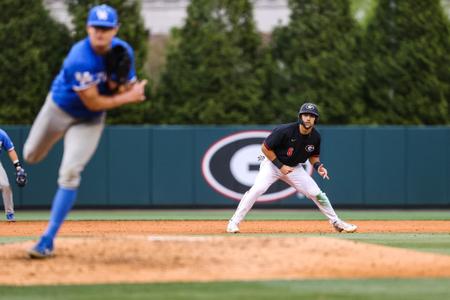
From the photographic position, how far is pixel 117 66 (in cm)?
750

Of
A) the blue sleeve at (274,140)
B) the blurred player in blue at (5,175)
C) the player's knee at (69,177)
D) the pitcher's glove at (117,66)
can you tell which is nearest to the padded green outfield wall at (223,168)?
the blurred player in blue at (5,175)

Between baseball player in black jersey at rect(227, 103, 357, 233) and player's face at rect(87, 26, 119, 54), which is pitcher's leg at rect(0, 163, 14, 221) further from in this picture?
player's face at rect(87, 26, 119, 54)

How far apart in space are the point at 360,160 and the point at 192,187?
12.6 feet

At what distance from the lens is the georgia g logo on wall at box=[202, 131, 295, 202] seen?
70.2ft

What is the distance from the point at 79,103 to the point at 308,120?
16.2ft

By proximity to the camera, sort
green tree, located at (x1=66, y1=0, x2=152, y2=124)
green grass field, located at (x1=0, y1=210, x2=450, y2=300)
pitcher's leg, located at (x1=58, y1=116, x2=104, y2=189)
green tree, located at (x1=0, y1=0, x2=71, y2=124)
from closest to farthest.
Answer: green grass field, located at (x1=0, y1=210, x2=450, y2=300), pitcher's leg, located at (x1=58, y1=116, x2=104, y2=189), green tree, located at (x1=0, y1=0, x2=71, y2=124), green tree, located at (x1=66, y1=0, x2=152, y2=124)

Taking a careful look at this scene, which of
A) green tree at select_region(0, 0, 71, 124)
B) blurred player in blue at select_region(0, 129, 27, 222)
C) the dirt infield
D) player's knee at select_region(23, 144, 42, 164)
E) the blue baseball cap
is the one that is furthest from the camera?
green tree at select_region(0, 0, 71, 124)

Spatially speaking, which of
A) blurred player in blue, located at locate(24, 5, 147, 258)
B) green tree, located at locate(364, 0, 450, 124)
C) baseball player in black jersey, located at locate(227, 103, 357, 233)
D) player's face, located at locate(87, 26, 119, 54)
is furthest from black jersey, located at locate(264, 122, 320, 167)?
green tree, located at locate(364, 0, 450, 124)

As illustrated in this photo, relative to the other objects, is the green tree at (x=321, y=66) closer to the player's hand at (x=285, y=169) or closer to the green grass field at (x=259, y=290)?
the player's hand at (x=285, y=169)

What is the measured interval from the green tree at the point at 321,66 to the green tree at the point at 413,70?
530mm

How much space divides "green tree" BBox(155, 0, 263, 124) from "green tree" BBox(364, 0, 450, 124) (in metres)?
3.10

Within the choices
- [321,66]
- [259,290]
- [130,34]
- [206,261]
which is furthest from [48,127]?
[321,66]

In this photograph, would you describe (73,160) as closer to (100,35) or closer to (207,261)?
(100,35)

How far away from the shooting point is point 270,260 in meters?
7.83
